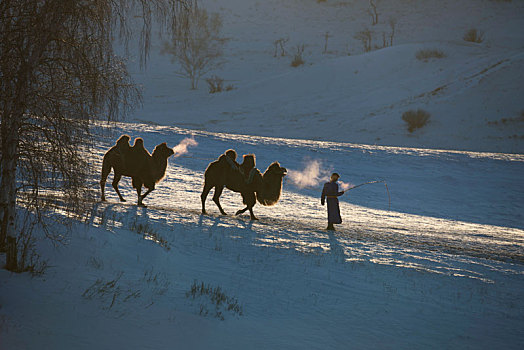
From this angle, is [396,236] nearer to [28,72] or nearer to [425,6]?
[28,72]

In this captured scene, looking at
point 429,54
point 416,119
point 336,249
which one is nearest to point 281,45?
point 429,54

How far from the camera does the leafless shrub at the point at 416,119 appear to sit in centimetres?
4559

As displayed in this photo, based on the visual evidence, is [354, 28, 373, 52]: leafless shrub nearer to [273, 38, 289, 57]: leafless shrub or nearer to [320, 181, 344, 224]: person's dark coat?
[273, 38, 289, 57]: leafless shrub

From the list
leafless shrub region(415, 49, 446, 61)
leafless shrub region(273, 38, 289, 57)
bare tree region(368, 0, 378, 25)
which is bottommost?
leafless shrub region(415, 49, 446, 61)

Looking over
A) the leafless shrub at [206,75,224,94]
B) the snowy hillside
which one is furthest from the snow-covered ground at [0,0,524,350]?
the leafless shrub at [206,75,224,94]

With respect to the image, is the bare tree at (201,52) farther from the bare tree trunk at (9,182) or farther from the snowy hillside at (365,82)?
the bare tree trunk at (9,182)

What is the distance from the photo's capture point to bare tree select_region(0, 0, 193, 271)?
233 inches

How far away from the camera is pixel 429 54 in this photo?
218 ft

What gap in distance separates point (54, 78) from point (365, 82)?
59.8 m

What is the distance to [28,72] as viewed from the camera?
5859mm

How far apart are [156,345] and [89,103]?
328cm

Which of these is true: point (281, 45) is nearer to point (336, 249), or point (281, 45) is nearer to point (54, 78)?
point (336, 249)

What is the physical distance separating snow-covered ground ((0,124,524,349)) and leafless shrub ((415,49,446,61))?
54456 millimetres

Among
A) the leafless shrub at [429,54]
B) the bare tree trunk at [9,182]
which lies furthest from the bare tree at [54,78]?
the leafless shrub at [429,54]
